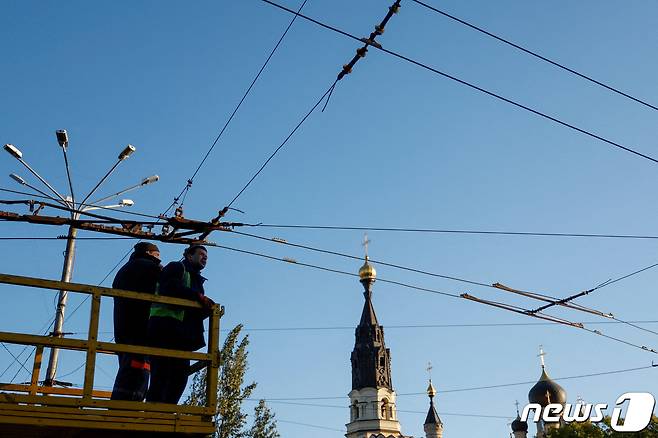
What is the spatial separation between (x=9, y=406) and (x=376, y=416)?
74.9 metres

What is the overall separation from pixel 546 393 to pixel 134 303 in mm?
73883

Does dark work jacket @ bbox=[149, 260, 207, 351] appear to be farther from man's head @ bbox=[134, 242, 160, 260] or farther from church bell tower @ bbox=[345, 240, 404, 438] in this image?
church bell tower @ bbox=[345, 240, 404, 438]

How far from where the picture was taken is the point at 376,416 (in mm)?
78688

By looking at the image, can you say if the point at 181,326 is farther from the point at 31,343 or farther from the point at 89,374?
the point at 31,343

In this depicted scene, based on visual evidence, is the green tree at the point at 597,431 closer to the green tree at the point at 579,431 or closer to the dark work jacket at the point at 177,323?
the green tree at the point at 579,431

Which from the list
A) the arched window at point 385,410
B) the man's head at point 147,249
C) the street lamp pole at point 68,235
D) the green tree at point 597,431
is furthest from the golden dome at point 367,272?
the man's head at point 147,249

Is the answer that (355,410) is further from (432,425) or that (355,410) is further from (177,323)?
(177,323)

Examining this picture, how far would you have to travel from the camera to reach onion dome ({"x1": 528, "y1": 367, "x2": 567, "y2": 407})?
7606 cm

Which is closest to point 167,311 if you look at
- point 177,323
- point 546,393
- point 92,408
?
point 177,323

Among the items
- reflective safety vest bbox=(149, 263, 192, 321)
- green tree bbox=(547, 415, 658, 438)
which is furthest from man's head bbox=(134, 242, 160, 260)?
green tree bbox=(547, 415, 658, 438)

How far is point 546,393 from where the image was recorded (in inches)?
2980

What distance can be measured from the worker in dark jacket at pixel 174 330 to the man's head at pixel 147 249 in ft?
1.40

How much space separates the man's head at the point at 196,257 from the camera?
8.37 m

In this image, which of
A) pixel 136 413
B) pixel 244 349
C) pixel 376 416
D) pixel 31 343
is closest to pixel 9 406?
pixel 31 343
